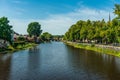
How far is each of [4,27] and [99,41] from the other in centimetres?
5367

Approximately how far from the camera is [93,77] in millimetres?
33781

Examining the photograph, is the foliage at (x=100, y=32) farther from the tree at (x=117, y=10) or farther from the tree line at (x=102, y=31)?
the tree at (x=117, y=10)

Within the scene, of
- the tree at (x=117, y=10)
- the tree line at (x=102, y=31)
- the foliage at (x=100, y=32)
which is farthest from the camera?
the foliage at (x=100, y=32)

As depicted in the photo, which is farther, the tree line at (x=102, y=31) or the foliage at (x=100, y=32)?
the foliage at (x=100, y=32)

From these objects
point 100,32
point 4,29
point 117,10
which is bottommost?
point 100,32

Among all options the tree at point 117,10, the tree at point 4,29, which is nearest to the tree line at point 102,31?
the tree at point 117,10

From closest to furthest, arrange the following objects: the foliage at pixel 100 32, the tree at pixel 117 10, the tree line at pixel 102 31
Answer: the tree at pixel 117 10, the tree line at pixel 102 31, the foliage at pixel 100 32

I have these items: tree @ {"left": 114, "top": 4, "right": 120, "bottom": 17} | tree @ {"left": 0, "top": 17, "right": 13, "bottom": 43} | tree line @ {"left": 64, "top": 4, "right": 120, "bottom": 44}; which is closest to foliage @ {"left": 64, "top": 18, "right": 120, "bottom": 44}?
tree line @ {"left": 64, "top": 4, "right": 120, "bottom": 44}

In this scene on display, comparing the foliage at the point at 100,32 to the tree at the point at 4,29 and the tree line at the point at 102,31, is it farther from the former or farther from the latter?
the tree at the point at 4,29

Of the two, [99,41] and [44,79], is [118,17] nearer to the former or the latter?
[44,79]

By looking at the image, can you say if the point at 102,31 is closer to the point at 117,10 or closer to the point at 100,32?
the point at 100,32

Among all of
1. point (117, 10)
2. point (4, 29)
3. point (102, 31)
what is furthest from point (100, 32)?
point (4, 29)

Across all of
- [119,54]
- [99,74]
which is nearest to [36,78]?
[99,74]

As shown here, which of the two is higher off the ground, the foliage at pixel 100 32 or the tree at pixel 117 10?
the tree at pixel 117 10
